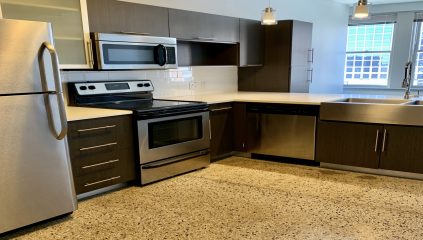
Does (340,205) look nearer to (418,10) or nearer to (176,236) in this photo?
(176,236)

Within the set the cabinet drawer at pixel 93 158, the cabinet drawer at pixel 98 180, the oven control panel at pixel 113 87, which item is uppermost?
the oven control panel at pixel 113 87

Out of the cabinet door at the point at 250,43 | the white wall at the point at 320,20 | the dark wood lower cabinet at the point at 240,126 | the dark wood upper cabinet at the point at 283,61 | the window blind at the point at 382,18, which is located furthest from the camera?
the window blind at the point at 382,18

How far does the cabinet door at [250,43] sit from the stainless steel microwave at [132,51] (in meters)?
1.22

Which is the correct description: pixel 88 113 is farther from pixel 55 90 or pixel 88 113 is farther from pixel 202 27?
pixel 202 27

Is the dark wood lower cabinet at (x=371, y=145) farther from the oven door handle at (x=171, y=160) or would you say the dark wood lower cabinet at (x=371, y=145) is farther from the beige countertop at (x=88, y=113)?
the beige countertop at (x=88, y=113)

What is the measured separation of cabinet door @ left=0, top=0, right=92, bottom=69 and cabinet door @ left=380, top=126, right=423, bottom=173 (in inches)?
115

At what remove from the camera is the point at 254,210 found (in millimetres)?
2471

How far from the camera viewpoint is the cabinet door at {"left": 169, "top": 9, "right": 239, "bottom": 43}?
3.44m

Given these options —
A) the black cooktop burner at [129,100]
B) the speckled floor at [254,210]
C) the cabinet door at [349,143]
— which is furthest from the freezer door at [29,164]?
the cabinet door at [349,143]

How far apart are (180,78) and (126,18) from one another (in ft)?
3.91

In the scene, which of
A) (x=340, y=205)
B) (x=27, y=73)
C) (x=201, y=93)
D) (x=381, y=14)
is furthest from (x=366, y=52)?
(x=27, y=73)

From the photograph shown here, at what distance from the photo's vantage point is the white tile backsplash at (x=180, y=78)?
3.23 m

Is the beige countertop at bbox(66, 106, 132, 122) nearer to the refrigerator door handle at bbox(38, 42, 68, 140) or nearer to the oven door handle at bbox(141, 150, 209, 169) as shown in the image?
the refrigerator door handle at bbox(38, 42, 68, 140)

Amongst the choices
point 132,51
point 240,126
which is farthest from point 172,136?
point 240,126
